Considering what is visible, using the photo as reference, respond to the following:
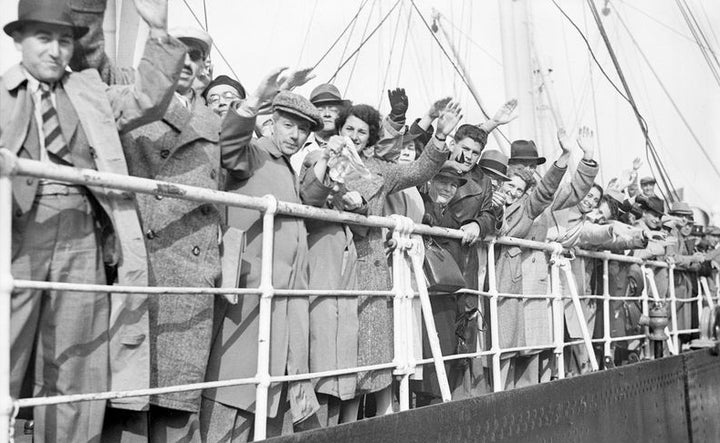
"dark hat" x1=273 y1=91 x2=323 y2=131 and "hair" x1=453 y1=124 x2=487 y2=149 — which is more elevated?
"hair" x1=453 y1=124 x2=487 y2=149

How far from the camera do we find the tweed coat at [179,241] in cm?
296

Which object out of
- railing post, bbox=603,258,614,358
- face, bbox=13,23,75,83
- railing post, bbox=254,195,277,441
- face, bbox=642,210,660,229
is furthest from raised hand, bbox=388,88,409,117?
face, bbox=642,210,660,229

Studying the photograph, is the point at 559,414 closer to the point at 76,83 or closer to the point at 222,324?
the point at 222,324

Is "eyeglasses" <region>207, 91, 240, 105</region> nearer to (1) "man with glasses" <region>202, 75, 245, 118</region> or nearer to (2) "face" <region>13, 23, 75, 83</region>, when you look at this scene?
(1) "man with glasses" <region>202, 75, 245, 118</region>

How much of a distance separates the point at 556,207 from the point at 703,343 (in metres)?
2.56

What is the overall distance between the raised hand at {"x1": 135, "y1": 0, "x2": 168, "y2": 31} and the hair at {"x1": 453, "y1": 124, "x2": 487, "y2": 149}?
8.43ft

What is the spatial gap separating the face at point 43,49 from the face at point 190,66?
76cm

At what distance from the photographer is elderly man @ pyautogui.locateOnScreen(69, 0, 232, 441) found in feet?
9.66

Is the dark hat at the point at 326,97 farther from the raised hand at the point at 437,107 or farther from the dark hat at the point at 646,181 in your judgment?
the dark hat at the point at 646,181

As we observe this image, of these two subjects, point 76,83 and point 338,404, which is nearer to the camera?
point 76,83

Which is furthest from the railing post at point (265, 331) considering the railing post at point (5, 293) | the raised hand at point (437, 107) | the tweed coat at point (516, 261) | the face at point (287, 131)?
the tweed coat at point (516, 261)

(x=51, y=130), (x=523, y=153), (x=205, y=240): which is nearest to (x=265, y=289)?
(x=205, y=240)

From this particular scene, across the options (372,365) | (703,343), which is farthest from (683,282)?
(372,365)

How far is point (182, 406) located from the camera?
294 cm
